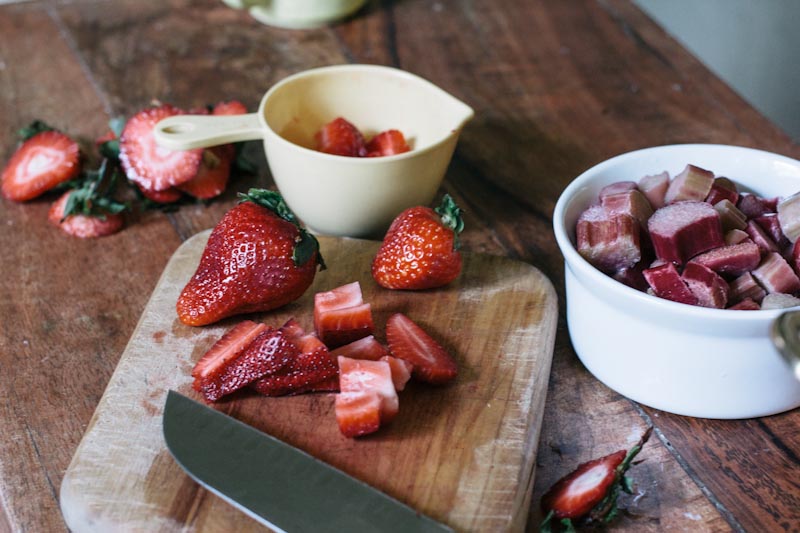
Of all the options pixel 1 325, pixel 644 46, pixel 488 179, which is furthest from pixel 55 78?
pixel 644 46

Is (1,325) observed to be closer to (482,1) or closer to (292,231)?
(292,231)

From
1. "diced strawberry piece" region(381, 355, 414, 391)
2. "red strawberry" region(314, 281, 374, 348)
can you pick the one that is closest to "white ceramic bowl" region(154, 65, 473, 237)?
"red strawberry" region(314, 281, 374, 348)

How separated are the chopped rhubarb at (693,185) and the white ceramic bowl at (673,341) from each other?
3.9 inches

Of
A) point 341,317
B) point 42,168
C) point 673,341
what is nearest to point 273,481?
point 341,317

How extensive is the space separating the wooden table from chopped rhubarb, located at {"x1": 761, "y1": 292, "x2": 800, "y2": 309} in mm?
179

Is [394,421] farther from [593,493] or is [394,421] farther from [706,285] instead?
[706,285]

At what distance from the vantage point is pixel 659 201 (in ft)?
3.67

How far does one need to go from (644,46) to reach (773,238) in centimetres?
94

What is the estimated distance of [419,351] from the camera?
104cm

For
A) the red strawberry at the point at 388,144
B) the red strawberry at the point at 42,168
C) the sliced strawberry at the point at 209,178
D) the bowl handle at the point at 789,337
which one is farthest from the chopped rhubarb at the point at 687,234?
the red strawberry at the point at 42,168

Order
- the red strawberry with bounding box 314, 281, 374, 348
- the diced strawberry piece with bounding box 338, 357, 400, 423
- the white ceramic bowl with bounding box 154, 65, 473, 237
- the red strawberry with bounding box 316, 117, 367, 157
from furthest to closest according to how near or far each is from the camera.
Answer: the red strawberry with bounding box 316, 117, 367, 157, the white ceramic bowl with bounding box 154, 65, 473, 237, the red strawberry with bounding box 314, 281, 374, 348, the diced strawberry piece with bounding box 338, 357, 400, 423

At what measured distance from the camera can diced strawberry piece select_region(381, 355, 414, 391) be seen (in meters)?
0.99

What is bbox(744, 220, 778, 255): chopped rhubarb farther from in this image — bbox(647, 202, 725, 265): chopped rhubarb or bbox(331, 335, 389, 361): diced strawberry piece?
bbox(331, 335, 389, 361): diced strawberry piece

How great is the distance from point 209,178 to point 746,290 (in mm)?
851
